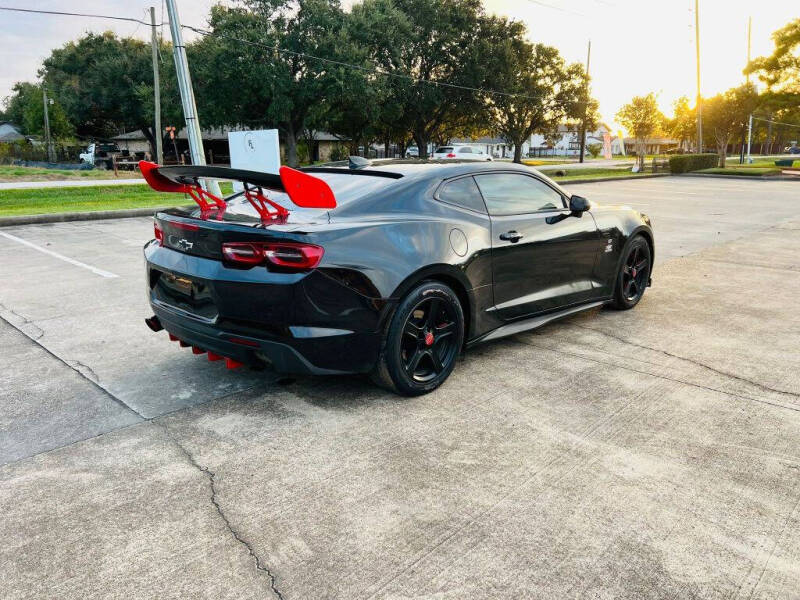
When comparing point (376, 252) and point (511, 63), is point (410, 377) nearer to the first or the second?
point (376, 252)

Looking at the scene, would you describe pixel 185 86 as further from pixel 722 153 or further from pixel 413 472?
pixel 722 153

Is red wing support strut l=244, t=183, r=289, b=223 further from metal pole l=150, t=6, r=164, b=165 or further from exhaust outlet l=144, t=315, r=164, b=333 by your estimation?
metal pole l=150, t=6, r=164, b=165

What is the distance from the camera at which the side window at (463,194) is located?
14.0ft

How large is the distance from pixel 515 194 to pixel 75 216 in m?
11.5

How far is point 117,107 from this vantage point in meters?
56.8

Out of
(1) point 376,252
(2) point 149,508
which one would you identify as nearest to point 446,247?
(1) point 376,252

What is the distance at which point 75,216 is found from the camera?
43.6 feet

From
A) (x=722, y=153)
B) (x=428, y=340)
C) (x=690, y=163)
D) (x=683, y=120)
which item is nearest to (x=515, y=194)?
(x=428, y=340)

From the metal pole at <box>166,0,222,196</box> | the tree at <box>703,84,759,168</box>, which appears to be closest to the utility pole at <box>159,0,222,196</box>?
the metal pole at <box>166,0,222,196</box>

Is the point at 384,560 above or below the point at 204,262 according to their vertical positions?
below

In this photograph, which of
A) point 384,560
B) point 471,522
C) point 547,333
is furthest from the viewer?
point 547,333

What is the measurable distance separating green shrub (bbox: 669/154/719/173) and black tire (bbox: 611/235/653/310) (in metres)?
35.8

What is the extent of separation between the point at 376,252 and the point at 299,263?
19.0 inches

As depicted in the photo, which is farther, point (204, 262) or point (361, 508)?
point (204, 262)
